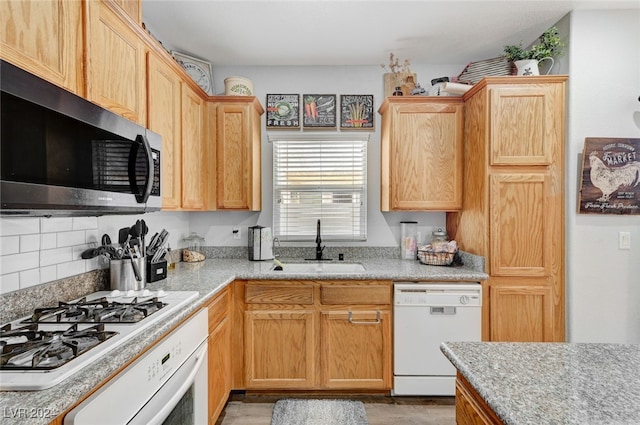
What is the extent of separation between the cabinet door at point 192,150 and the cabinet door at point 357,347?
4.20 ft

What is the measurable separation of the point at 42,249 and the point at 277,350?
Answer: 5.00 ft

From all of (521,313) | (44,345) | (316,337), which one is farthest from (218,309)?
(521,313)

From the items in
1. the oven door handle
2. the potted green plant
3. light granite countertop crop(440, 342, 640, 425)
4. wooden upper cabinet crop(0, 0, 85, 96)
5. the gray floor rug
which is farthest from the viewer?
the potted green plant

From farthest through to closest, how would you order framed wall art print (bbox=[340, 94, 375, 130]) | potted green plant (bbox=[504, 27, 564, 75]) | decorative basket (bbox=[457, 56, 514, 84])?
framed wall art print (bbox=[340, 94, 375, 130]) < decorative basket (bbox=[457, 56, 514, 84]) < potted green plant (bbox=[504, 27, 564, 75])

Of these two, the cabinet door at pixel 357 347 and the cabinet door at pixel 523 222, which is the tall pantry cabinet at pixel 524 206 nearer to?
the cabinet door at pixel 523 222

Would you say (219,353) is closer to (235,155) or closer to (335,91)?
(235,155)

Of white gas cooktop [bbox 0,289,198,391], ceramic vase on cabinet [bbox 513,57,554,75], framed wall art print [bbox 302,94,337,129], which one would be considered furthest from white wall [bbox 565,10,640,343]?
white gas cooktop [bbox 0,289,198,391]

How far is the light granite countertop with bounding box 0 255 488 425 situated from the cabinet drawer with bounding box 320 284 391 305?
0.08 metres

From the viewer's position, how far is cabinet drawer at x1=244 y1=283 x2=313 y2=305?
2.38m

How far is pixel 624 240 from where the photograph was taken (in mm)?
2330

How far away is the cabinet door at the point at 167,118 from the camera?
74.4 inches

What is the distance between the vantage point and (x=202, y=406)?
1694 millimetres

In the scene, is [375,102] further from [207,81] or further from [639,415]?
[639,415]

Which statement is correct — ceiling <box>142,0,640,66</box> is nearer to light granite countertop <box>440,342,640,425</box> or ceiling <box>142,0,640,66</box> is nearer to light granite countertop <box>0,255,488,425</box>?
light granite countertop <box>0,255,488,425</box>
